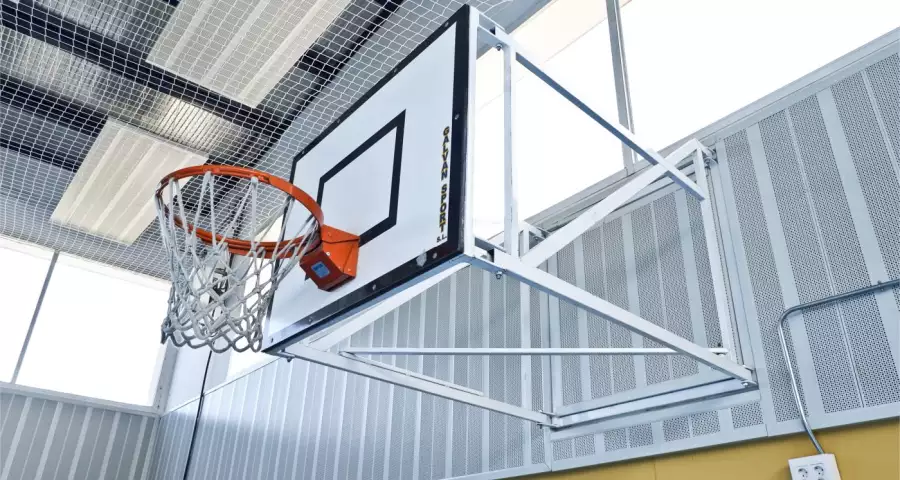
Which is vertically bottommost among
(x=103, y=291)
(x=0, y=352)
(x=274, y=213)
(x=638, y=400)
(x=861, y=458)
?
(x=861, y=458)

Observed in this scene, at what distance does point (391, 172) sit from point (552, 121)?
6.57 feet

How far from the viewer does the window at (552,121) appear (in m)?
4.05

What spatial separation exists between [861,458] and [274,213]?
2.45 metres

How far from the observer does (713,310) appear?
2.96 metres

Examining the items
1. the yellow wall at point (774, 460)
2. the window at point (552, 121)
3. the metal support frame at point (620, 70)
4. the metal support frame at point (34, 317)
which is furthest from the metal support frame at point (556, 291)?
the metal support frame at point (34, 317)

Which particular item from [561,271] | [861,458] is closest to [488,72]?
[561,271]

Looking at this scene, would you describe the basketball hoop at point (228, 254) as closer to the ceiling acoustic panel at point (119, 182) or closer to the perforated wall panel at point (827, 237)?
the perforated wall panel at point (827, 237)

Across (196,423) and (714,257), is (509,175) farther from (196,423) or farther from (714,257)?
(196,423)

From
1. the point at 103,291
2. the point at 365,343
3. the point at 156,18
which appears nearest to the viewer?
the point at 156,18

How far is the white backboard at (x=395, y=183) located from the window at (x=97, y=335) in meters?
5.33

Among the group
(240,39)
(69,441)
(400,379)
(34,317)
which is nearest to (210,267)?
(400,379)

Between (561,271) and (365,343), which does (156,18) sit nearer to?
(365,343)

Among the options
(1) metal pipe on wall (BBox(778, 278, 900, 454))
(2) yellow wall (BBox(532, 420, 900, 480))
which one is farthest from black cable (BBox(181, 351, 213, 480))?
(1) metal pipe on wall (BBox(778, 278, 900, 454))

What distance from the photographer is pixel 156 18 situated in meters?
4.68
